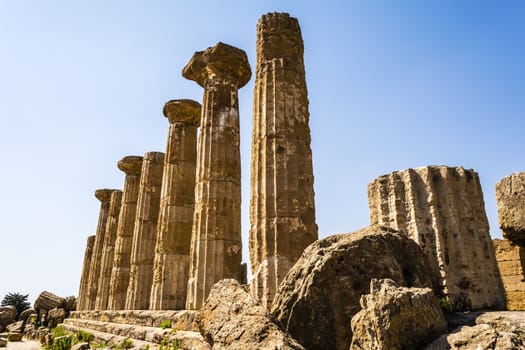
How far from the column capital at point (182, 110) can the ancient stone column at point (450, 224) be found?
10922mm

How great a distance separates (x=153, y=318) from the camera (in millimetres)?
9445

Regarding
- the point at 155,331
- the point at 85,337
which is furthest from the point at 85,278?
the point at 155,331

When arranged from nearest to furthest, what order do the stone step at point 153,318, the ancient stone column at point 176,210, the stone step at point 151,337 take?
the stone step at point 151,337 < the stone step at point 153,318 < the ancient stone column at point 176,210

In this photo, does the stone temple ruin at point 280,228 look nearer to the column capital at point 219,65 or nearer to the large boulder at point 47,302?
the column capital at point 219,65

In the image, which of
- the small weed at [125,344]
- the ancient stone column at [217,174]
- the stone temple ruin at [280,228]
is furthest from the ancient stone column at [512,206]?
the small weed at [125,344]

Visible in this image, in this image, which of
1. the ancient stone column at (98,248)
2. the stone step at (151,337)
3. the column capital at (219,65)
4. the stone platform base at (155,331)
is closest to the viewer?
the stone step at (151,337)

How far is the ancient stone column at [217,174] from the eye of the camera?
1044 centimetres

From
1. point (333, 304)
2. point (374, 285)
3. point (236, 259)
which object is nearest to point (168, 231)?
point (236, 259)

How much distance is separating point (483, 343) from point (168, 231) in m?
11.6

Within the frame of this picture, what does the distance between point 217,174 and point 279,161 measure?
3.10m

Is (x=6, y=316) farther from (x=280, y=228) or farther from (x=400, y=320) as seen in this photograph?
(x=400, y=320)

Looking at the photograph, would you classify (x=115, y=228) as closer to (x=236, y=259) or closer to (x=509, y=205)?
(x=236, y=259)

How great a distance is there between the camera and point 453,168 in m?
5.17

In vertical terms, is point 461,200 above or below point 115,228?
below
